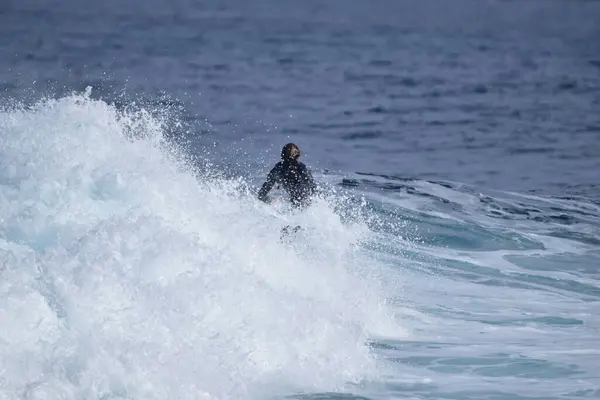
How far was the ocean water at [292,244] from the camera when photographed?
5984 mm

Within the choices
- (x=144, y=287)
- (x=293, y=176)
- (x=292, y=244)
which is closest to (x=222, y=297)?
(x=144, y=287)

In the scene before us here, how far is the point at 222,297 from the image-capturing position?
666 cm

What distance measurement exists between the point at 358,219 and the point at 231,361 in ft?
32.3

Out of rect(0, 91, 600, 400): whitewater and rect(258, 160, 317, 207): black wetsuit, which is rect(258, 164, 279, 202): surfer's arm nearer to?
rect(258, 160, 317, 207): black wetsuit

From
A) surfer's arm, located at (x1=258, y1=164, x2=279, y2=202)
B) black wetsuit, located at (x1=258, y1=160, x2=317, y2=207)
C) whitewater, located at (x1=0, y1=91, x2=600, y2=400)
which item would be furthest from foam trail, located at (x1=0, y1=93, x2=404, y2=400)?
black wetsuit, located at (x1=258, y1=160, x2=317, y2=207)

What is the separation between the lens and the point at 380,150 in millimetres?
24297

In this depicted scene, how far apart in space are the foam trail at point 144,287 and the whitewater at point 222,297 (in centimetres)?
1

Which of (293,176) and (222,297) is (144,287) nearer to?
(222,297)

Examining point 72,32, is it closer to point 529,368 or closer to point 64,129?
point 64,129

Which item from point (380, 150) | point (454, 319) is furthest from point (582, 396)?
point (380, 150)

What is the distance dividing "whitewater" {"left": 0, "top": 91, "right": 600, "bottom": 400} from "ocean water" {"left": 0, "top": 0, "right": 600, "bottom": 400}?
0.02 m

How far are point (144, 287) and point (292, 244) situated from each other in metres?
3.19

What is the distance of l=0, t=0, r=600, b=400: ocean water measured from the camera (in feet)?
19.6

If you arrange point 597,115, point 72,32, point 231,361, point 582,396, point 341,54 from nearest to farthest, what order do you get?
point 231,361 < point 582,396 < point 597,115 < point 72,32 < point 341,54
